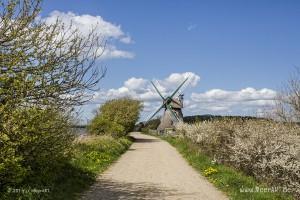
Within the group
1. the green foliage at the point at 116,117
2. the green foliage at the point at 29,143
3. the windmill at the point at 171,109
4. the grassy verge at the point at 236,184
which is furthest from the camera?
the windmill at the point at 171,109

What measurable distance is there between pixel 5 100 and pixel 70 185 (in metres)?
5.35

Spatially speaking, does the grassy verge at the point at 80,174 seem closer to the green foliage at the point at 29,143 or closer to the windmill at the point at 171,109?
the green foliage at the point at 29,143

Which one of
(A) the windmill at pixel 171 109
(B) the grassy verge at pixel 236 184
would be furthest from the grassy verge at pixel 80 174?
(A) the windmill at pixel 171 109

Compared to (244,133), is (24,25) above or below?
above

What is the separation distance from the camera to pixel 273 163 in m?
13.6

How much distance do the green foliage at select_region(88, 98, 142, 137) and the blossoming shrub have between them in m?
25.5

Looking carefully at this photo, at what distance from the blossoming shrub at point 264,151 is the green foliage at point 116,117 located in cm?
2553

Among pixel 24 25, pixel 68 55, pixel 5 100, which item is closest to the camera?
pixel 5 100

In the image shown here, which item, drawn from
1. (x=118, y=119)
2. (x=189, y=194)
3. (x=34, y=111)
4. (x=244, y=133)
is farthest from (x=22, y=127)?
(x=118, y=119)

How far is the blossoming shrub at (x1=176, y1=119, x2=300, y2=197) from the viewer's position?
13148 millimetres

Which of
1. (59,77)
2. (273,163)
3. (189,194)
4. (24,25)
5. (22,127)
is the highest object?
(24,25)

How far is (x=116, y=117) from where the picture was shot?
49906mm

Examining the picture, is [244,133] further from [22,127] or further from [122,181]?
[22,127]

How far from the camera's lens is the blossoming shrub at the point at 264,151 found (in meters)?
13.1
